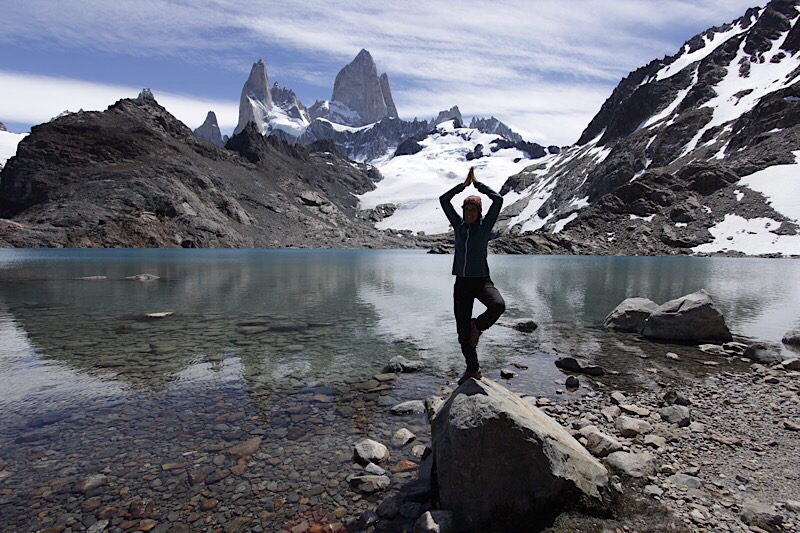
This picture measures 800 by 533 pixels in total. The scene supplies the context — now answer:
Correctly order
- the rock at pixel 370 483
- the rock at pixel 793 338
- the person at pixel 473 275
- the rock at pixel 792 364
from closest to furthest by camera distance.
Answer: the rock at pixel 370 483 < the person at pixel 473 275 < the rock at pixel 792 364 < the rock at pixel 793 338

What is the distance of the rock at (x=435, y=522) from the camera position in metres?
6.11

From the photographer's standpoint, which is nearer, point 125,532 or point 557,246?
point 125,532

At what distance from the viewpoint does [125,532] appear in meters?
6.58

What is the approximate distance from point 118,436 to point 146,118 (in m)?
194

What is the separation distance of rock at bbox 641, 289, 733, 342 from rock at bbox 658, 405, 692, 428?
1042 centimetres

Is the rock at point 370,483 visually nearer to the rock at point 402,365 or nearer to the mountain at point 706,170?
the rock at point 402,365

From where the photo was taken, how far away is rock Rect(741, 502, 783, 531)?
19.7 feet

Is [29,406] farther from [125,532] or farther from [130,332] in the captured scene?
[130,332]

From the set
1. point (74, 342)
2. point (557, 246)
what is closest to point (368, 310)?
point (74, 342)

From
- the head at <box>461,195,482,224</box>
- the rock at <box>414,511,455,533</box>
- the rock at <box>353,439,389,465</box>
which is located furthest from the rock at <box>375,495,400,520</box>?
the head at <box>461,195,482,224</box>

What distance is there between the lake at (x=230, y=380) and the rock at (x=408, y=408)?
35 centimetres

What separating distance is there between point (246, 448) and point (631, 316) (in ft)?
63.8

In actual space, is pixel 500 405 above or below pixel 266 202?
below

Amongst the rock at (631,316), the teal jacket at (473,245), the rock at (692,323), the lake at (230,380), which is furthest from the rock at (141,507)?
the rock at (631,316)
